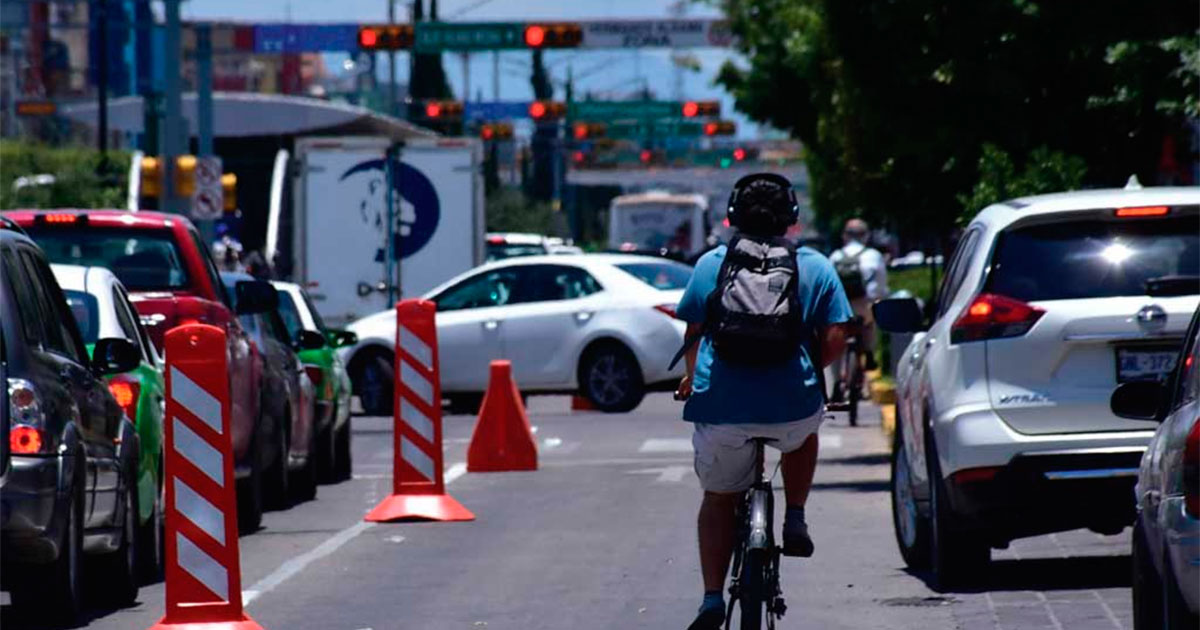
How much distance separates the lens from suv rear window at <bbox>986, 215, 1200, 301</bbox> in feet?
35.9

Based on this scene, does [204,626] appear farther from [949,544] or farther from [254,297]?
[254,297]

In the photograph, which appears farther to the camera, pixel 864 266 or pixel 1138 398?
pixel 864 266

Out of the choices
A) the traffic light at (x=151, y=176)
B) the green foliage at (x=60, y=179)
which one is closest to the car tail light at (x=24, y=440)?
the traffic light at (x=151, y=176)

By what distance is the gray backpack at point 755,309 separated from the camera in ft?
27.6

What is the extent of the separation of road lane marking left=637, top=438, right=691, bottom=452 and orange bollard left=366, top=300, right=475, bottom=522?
5.76 meters

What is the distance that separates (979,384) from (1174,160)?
812 centimetres

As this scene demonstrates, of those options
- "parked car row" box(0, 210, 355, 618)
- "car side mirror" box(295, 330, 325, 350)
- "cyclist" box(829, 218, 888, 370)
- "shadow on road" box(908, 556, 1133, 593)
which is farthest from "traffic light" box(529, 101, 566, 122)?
"shadow on road" box(908, 556, 1133, 593)

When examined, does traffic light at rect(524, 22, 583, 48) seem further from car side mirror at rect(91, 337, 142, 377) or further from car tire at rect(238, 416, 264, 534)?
car side mirror at rect(91, 337, 142, 377)

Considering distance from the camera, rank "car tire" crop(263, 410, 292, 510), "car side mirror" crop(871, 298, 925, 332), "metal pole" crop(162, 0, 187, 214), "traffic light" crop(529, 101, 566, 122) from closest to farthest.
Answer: "car side mirror" crop(871, 298, 925, 332)
"car tire" crop(263, 410, 292, 510)
"metal pole" crop(162, 0, 187, 214)
"traffic light" crop(529, 101, 566, 122)

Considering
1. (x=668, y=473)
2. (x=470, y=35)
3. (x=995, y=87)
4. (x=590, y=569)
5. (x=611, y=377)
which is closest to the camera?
(x=590, y=569)

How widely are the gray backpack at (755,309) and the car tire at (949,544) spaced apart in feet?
9.12

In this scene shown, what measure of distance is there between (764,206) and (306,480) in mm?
9299

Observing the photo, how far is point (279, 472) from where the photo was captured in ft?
53.2

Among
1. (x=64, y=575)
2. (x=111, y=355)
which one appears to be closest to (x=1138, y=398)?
(x=64, y=575)
